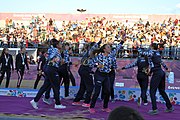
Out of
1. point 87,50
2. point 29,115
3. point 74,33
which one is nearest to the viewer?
point 29,115

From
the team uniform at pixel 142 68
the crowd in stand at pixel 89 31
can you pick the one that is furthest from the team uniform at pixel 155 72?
the crowd in stand at pixel 89 31

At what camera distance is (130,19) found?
30.1 metres

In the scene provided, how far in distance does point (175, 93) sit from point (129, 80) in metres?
3.41

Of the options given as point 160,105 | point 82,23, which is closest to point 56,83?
point 160,105

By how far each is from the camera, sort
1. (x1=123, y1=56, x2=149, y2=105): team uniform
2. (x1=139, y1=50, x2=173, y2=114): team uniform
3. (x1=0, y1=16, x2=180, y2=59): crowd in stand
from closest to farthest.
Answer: (x1=139, y1=50, x2=173, y2=114): team uniform < (x1=123, y1=56, x2=149, y2=105): team uniform < (x1=0, y1=16, x2=180, y2=59): crowd in stand

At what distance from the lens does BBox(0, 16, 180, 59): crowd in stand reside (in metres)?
25.1

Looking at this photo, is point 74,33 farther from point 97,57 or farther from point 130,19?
point 97,57

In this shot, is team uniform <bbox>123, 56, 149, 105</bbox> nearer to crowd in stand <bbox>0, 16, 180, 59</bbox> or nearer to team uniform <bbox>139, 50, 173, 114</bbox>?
team uniform <bbox>139, 50, 173, 114</bbox>

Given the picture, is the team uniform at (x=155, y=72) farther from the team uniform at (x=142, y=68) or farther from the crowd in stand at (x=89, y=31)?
the crowd in stand at (x=89, y=31)

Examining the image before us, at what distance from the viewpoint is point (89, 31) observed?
28312mm

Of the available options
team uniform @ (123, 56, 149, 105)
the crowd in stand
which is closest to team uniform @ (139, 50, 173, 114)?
team uniform @ (123, 56, 149, 105)

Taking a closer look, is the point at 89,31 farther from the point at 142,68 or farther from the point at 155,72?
the point at 155,72

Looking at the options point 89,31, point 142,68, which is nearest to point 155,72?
point 142,68

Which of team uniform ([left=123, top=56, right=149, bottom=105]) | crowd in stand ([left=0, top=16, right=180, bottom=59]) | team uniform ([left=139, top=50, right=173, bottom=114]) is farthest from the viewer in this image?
crowd in stand ([left=0, top=16, right=180, bottom=59])
